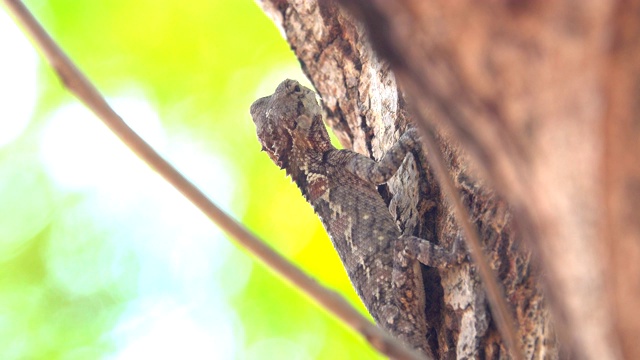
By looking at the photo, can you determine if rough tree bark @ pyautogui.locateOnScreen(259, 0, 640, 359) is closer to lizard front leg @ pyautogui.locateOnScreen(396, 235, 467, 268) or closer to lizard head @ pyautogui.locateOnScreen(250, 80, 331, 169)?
lizard front leg @ pyautogui.locateOnScreen(396, 235, 467, 268)

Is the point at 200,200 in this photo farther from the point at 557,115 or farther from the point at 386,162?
the point at 386,162

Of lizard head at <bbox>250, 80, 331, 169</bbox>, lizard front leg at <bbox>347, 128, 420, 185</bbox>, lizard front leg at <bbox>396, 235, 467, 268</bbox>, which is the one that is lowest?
lizard front leg at <bbox>396, 235, 467, 268</bbox>

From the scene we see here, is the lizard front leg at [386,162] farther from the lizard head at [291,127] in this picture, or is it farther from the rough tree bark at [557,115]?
the rough tree bark at [557,115]

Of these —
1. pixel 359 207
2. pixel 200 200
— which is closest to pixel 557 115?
pixel 200 200

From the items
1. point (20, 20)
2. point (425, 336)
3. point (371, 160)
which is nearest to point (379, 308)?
point (425, 336)

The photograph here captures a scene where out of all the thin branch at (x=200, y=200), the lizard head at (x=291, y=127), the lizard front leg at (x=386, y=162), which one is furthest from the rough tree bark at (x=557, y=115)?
the lizard head at (x=291, y=127)

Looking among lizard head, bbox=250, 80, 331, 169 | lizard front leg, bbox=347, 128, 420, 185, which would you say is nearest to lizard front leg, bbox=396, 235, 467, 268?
lizard front leg, bbox=347, 128, 420, 185
